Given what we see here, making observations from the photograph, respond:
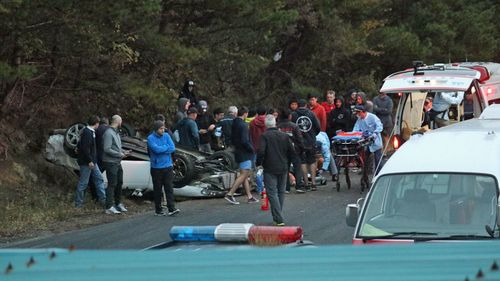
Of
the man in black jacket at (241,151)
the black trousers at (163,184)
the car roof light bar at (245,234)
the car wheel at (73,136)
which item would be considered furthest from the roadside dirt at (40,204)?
the car roof light bar at (245,234)

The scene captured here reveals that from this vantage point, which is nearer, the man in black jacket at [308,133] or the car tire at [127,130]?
the man in black jacket at [308,133]

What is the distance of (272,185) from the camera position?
14641 mm

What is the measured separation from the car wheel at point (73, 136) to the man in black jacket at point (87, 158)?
2.32ft

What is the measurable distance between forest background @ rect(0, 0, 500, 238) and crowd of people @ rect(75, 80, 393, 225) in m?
1.16

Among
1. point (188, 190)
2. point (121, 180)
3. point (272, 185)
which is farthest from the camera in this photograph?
point (188, 190)

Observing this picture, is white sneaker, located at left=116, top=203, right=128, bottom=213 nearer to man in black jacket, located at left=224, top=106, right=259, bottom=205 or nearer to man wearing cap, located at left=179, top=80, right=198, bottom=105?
man in black jacket, located at left=224, top=106, right=259, bottom=205

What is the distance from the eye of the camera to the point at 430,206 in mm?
8969

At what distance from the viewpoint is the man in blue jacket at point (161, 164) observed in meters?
16.2

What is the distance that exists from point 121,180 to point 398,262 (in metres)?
12.6

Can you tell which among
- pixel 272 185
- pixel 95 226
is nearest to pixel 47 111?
pixel 95 226

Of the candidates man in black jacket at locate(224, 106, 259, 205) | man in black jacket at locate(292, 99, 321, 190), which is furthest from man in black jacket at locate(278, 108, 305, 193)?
man in black jacket at locate(224, 106, 259, 205)

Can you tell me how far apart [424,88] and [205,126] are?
236 inches

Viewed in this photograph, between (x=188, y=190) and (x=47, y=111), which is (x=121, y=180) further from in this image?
(x=47, y=111)

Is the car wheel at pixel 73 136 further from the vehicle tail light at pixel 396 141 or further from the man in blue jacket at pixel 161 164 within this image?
the vehicle tail light at pixel 396 141
